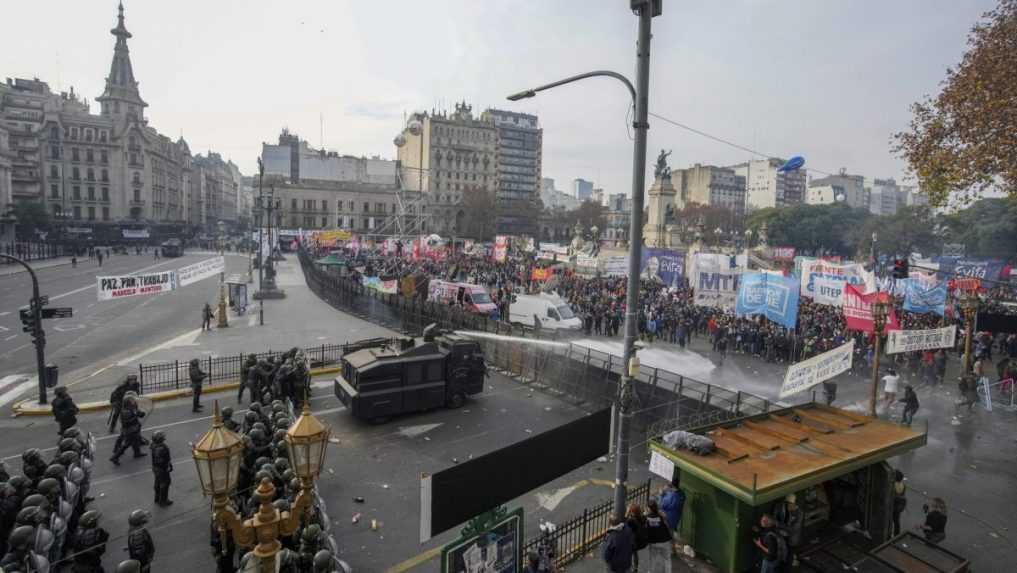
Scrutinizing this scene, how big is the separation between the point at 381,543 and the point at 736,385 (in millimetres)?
13619

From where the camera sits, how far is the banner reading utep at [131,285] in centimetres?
1767

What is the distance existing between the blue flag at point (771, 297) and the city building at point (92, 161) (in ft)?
279

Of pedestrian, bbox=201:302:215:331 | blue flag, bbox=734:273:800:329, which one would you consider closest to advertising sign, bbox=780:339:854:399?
blue flag, bbox=734:273:800:329

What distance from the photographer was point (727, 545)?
7.73 metres

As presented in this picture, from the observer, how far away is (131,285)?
1823 cm

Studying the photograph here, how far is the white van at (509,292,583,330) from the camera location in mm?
26219

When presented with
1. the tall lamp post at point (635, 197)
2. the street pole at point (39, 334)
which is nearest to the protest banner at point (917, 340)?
the tall lamp post at point (635, 197)

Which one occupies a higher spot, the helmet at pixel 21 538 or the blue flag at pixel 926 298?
the blue flag at pixel 926 298

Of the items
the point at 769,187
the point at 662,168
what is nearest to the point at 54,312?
the point at 662,168

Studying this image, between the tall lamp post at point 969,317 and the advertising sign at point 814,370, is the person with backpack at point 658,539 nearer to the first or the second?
the advertising sign at point 814,370

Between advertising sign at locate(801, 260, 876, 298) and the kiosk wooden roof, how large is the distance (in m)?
14.5

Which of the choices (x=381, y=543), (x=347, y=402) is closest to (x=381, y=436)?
(x=347, y=402)

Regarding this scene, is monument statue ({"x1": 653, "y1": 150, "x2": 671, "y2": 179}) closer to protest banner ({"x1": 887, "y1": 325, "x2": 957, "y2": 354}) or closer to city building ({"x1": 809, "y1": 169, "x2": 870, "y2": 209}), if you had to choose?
protest banner ({"x1": 887, "y1": 325, "x2": 957, "y2": 354})

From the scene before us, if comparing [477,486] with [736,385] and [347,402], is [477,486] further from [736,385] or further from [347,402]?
[736,385]
